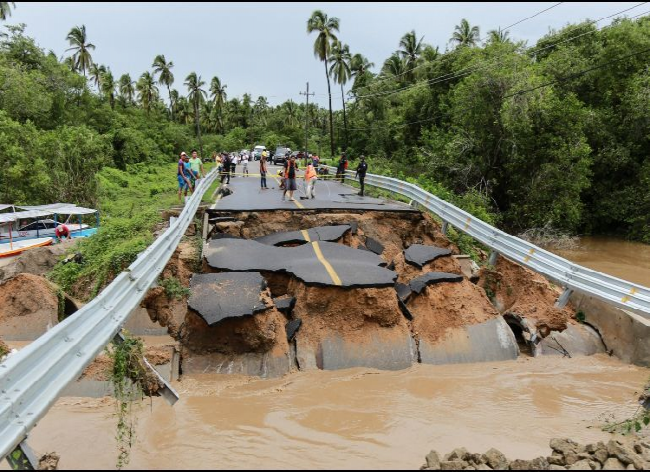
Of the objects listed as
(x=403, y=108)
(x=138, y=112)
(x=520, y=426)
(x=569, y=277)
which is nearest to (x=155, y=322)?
(x=520, y=426)

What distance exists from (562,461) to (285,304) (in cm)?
503

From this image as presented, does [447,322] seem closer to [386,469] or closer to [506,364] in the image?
[506,364]

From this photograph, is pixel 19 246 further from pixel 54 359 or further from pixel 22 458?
pixel 22 458

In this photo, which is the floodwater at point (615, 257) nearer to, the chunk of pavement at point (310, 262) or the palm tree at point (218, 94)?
the chunk of pavement at point (310, 262)

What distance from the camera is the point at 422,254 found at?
10867mm

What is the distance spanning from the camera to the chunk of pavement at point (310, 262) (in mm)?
8734

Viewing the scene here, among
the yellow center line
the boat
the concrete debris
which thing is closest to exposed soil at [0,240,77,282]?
the boat

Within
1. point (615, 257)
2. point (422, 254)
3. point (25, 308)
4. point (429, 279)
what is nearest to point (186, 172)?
point (25, 308)

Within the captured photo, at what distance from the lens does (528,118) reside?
17938 millimetres

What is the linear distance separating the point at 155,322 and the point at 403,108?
29152mm

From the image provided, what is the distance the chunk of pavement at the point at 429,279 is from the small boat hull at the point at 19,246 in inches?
573

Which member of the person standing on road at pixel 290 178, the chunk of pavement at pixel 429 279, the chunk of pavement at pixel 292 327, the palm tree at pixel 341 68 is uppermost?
the palm tree at pixel 341 68

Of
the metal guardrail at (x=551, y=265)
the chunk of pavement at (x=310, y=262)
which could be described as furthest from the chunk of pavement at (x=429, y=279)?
the metal guardrail at (x=551, y=265)

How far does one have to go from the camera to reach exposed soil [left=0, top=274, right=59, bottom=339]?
8.16 m
